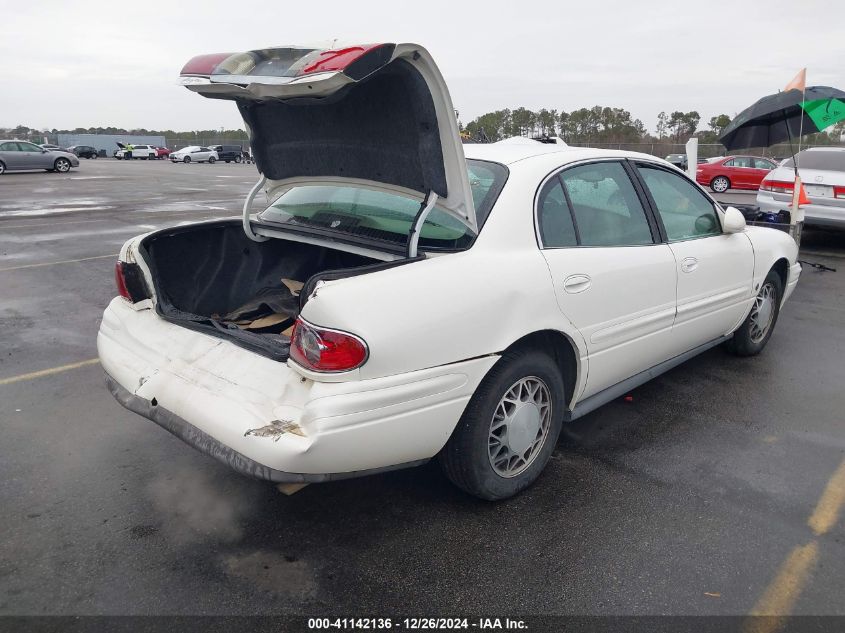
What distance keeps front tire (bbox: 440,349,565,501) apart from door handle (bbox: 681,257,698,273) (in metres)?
1.22

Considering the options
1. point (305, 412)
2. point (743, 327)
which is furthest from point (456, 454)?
point (743, 327)

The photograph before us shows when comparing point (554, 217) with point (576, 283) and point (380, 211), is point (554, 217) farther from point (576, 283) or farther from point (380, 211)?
point (380, 211)

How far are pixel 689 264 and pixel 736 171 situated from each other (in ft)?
65.9

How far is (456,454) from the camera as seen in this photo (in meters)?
2.80

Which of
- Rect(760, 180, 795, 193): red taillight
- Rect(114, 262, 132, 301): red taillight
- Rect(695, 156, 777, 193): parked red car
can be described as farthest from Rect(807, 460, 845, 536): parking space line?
Rect(695, 156, 777, 193): parked red car

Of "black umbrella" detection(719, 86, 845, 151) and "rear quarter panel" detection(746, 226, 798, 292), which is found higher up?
"black umbrella" detection(719, 86, 845, 151)

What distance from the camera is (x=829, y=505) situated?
3088 mm

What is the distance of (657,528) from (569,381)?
785mm

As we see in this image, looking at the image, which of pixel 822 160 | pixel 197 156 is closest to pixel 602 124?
pixel 197 156

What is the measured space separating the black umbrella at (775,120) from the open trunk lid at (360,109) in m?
6.32

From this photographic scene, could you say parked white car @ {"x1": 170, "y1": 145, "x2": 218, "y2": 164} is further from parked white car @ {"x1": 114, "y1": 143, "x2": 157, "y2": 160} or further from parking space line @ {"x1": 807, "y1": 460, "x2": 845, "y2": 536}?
parking space line @ {"x1": 807, "y1": 460, "x2": 845, "y2": 536}

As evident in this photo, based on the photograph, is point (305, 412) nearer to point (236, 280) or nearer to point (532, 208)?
point (532, 208)

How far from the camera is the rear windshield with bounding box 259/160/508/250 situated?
2.95 meters

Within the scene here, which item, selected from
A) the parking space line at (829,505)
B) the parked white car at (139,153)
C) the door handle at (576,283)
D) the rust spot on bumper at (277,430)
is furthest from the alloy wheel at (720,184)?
the parked white car at (139,153)
